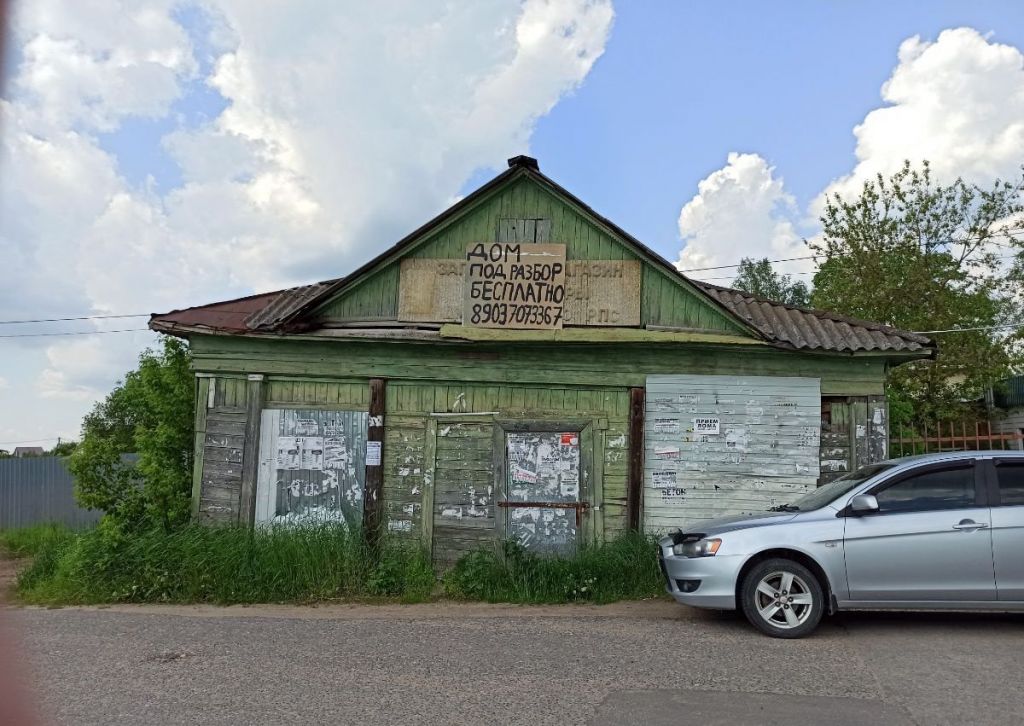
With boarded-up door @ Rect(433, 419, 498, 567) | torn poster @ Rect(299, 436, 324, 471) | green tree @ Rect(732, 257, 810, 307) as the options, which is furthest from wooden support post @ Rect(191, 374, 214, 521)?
green tree @ Rect(732, 257, 810, 307)

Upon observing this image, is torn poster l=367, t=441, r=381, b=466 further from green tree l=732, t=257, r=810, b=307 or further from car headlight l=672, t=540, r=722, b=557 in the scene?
green tree l=732, t=257, r=810, b=307

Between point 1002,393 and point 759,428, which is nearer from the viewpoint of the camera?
point 759,428

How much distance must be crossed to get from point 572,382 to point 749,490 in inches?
98.6

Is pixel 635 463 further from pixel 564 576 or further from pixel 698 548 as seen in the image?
pixel 698 548

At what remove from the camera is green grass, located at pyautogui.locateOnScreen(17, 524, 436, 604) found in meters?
8.94

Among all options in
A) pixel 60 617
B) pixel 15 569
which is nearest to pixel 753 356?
pixel 60 617

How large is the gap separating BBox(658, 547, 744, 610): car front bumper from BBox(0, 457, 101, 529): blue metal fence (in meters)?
15.4

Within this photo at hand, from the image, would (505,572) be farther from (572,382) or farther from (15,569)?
(15,569)

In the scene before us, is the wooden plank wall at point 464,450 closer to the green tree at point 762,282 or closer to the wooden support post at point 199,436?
the wooden support post at point 199,436

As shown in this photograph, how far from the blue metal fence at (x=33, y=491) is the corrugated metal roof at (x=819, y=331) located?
1523cm

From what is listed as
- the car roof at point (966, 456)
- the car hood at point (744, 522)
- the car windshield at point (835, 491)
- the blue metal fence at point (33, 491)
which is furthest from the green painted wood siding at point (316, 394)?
the blue metal fence at point (33, 491)

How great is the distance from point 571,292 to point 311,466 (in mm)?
3932

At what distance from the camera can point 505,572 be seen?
9.13 m

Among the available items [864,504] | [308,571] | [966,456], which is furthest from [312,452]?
[966,456]
